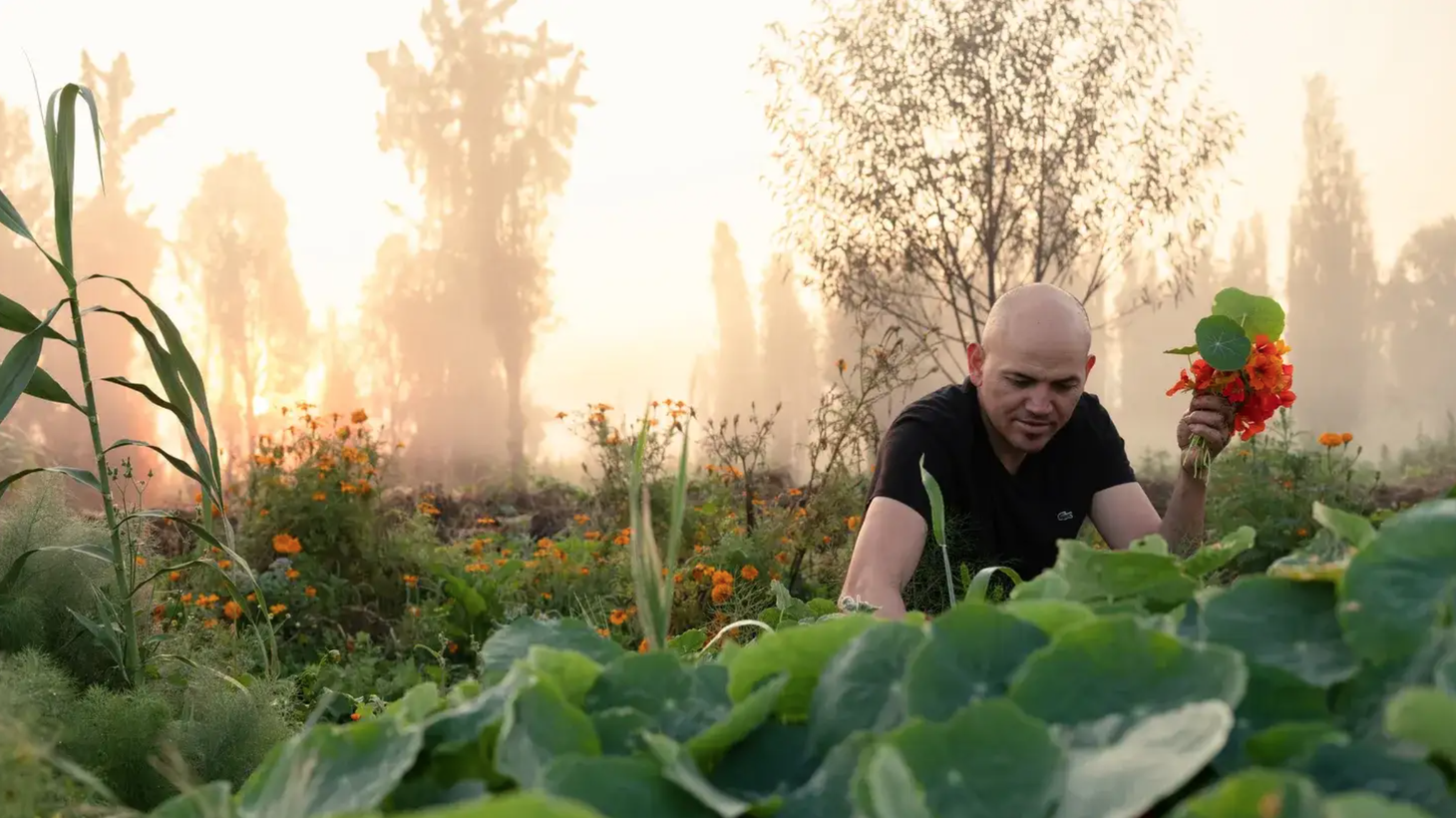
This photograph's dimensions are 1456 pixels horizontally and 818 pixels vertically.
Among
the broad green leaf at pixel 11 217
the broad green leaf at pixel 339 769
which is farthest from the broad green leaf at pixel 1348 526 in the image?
the broad green leaf at pixel 11 217

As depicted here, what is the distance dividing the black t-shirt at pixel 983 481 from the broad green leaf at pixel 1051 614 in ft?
5.98

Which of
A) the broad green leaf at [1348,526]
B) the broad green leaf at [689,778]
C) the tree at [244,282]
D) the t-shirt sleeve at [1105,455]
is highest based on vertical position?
the tree at [244,282]

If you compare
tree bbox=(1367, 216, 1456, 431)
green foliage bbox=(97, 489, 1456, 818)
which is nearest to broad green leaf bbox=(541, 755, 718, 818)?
green foliage bbox=(97, 489, 1456, 818)

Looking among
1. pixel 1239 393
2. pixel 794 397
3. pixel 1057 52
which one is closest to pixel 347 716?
pixel 1239 393

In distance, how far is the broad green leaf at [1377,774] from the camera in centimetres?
40

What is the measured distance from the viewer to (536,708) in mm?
482

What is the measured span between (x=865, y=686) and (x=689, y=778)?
0.36ft

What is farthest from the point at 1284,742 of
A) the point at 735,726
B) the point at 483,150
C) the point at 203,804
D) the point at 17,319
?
the point at 483,150

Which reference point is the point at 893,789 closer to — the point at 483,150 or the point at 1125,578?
the point at 1125,578

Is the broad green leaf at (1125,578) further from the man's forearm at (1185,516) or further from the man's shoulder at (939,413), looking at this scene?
the man's forearm at (1185,516)

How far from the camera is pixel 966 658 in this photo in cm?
48

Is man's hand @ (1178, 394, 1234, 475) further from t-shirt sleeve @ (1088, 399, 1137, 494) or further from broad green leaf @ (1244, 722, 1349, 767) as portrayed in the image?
broad green leaf @ (1244, 722, 1349, 767)

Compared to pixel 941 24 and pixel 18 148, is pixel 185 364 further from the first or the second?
pixel 18 148

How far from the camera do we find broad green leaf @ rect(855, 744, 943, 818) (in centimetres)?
37
